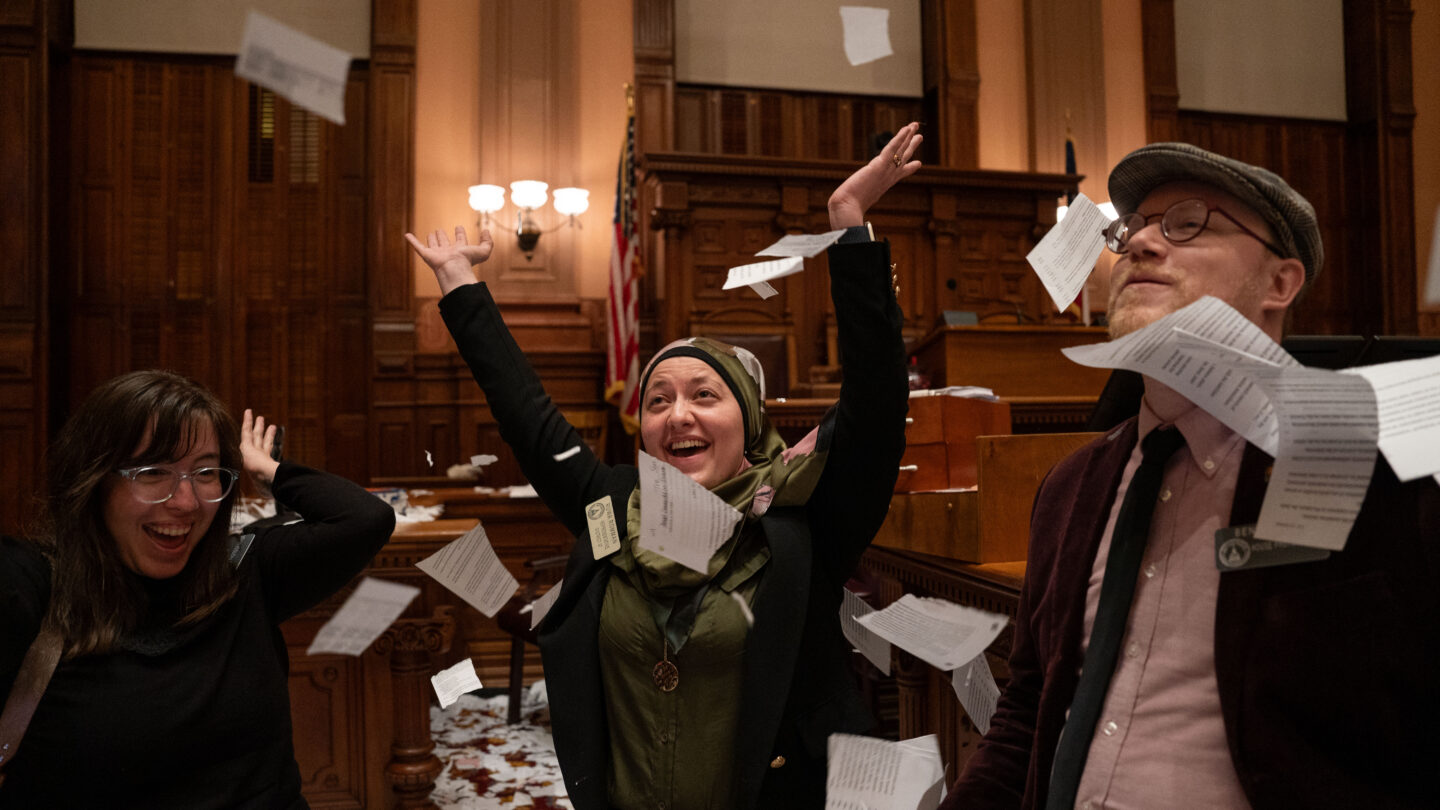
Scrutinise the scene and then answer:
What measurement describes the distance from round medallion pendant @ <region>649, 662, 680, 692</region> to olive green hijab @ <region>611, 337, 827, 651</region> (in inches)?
1.5

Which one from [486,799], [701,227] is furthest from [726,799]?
[701,227]

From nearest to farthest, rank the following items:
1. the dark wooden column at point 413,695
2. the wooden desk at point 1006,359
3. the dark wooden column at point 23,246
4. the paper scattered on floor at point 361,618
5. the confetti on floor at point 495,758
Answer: the paper scattered on floor at point 361,618 < the dark wooden column at point 413,695 < the confetti on floor at point 495,758 < the wooden desk at point 1006,359 < the dark wooden column at point 23,246

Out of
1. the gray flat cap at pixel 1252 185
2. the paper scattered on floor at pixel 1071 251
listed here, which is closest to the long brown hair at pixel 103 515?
the paper scattered on floor at pixel 1071 251

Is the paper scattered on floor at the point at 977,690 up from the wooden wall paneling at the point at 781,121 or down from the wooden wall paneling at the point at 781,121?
down

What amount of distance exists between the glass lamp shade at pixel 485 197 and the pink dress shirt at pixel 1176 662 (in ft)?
20.0

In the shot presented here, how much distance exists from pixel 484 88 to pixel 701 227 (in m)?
1.98

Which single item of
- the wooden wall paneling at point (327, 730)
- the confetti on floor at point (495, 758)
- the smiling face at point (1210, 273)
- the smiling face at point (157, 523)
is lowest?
the confetti on floor at point (495, 758)

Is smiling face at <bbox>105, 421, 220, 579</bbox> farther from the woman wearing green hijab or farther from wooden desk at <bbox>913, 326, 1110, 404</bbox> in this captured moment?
wooden desk at <bbox>913, 326, 1110, 404</bbox>

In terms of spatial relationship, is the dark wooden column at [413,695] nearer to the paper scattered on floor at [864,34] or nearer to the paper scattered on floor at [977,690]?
the paper scattered on floor at [977,690]

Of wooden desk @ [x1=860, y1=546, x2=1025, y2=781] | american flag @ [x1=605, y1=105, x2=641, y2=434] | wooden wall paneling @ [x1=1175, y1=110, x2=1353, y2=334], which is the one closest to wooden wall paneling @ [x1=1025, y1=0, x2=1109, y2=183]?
wooden wall paneling @ [x1=1175, y1=110, x2=1353, y2=334]

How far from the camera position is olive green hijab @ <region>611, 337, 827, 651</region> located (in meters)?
1.38

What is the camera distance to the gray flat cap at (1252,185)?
→ 1024mm

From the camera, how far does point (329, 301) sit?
7.00 m

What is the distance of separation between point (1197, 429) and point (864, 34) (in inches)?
39.9
